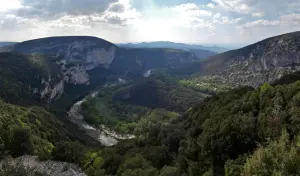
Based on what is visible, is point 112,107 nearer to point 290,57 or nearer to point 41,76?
point 41,76

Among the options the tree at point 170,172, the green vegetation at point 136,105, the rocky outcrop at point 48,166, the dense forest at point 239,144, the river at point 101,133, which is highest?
the dense forest at point 239,144

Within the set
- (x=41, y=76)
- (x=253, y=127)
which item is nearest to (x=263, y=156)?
(x=253, y=127)

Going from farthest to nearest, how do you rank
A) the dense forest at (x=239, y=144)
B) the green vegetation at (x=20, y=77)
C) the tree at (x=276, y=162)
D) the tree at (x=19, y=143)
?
the green vegetation at (x=20, y=77), the tree at (x=19, y=143), the dense forest at (x=239, y=144), the tree at (x=276, y=162)

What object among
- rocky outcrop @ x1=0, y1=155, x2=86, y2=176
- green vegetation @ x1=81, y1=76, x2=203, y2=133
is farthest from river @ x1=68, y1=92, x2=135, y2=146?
rocky outcrop @ x1=0, y1=155, x2=86, y2=176

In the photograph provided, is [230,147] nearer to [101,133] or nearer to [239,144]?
[239,144]

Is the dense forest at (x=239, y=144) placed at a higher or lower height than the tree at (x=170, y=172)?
higher

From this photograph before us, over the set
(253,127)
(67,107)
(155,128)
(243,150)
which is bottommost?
(67,107)

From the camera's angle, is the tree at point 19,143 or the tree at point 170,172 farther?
the tree at point 19,143

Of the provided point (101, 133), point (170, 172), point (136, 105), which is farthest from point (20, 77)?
point (170, 172)

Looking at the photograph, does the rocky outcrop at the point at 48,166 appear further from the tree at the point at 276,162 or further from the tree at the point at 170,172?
the tree at the point at 276,162

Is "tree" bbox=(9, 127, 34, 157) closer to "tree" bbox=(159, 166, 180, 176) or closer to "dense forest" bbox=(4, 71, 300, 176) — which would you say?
"dense forest" bbox=(4, 71, 300, 176)

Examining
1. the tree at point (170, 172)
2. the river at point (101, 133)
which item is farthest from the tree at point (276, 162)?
the river at point (101, 133)
